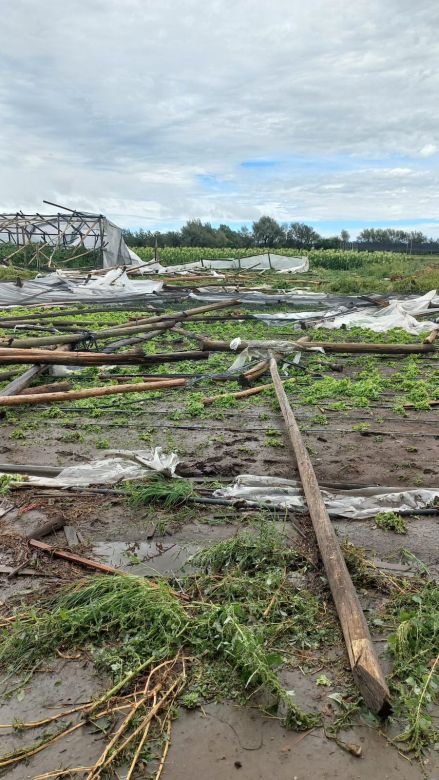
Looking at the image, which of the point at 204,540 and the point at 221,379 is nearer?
the point at 204,540

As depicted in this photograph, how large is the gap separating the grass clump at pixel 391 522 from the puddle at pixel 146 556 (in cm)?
131

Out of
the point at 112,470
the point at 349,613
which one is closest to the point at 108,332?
the point at 112,470

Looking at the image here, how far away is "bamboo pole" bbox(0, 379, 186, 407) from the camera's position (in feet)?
21.5

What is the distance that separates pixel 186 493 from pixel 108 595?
4.78 ft

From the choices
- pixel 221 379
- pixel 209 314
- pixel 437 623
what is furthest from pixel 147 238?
pixel 437 623

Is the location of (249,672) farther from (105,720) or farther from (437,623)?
(437,623)

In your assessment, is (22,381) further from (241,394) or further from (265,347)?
(265,347)

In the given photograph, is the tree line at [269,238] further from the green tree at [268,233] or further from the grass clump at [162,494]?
the grass clump at [162,494]

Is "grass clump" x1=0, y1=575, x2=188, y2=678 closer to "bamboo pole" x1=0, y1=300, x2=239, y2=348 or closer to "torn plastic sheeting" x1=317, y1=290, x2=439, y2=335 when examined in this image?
"bamboo pole" x1=0, y1=300, x2=239, y2=348

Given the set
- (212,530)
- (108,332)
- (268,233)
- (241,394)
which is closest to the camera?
(212,530)

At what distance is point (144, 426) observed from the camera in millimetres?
6277

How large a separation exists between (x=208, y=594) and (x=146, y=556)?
662mm

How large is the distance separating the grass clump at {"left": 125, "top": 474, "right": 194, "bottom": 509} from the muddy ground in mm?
98

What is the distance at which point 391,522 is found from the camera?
3961 millimetres
